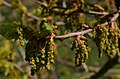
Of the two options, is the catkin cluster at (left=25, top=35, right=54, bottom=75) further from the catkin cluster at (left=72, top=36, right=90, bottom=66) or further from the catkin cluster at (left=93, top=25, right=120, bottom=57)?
the catkin cluster at (left=93, top=25, right=120, bottom=57)

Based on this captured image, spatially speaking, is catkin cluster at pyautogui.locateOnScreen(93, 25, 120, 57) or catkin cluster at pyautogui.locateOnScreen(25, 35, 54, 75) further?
catkin cluster at pyautogui.locateOnScreen(93, 25, 120, 57)

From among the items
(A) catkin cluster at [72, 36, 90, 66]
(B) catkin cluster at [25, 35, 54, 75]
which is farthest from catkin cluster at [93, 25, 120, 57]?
(B) catkin cluster at [25, 35, 54, 75]

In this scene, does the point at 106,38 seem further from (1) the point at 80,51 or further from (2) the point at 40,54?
(2) the point at 40,54

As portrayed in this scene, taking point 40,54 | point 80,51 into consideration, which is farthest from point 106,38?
point 40,54

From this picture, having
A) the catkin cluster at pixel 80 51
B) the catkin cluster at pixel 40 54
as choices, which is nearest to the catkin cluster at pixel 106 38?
the catkin cluster at pixel 80 51

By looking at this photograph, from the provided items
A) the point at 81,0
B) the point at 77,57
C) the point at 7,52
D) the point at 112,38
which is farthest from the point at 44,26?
the point at 7,52

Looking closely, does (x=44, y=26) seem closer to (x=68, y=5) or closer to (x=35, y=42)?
(x=35, y=42)

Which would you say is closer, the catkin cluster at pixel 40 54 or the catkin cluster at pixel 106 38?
the catkin cluster at pixel 40 54

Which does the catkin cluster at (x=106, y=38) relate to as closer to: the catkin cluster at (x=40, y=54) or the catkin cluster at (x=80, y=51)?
the catkin cluster at (x=80, y=51)
